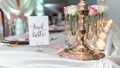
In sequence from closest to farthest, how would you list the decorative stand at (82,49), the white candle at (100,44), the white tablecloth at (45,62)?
the white tablecloth at (45,62), the decorative stand at (82,49), the white candle at (100,44)

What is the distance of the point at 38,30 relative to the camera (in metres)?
1.10

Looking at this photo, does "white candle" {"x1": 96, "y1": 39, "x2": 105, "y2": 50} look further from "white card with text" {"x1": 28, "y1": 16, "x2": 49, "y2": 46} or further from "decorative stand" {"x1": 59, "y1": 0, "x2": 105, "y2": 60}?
"white card with text" {"x1": 28, "y1": 16, "x2": 49, "y2": 46}

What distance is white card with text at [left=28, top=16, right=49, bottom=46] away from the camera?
109cm

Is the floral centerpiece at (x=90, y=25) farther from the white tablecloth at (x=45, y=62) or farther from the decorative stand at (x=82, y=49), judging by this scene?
the white tablecloth at (x=45, y=62)

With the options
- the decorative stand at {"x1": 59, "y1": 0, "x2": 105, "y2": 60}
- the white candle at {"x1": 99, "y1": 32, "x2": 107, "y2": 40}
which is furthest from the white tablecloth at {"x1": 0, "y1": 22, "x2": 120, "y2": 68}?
the white candle at {"x1": 99, "y1": 32, "x2": 107, "y2": 40}

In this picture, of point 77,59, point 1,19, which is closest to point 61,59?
point 77,59

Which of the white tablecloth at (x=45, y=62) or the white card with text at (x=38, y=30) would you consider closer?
the white tablecloth at (x=45, y=62)

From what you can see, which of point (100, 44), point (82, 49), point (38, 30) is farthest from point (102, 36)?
point (38, 30)

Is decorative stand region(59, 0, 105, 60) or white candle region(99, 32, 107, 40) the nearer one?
decorative stand region(59, 0, 105, 60)

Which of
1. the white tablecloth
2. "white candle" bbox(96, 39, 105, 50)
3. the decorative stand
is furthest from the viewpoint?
"white candle" bbox(96, 39, 105, 50)

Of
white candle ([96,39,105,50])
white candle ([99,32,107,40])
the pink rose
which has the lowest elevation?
white candle ([96,39,105,50])

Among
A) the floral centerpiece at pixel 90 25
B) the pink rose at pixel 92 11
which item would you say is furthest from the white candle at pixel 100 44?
the pink rose at pixel 92 11

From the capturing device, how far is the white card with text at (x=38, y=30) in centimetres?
109

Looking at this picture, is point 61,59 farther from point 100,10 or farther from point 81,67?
point 100,10
